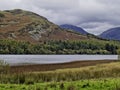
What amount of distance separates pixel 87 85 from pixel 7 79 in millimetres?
11560

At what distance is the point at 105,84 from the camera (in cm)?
3519

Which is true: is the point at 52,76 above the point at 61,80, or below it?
above

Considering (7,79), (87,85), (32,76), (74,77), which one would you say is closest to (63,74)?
(74,77)

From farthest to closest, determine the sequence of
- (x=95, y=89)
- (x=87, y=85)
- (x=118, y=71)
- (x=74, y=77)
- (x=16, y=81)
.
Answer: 1. (x=118, y=71)
2. (x=74, y=77)
3. (x=16, y=81)
4. (x=87, y=85)
5. (x=95, y=89)

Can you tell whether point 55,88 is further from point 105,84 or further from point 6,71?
point 6,71

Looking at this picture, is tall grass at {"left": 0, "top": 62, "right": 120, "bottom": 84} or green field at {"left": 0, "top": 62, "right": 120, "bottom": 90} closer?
green field at {"left": 0, "top": 62, "right": 120, "bottom": 90}

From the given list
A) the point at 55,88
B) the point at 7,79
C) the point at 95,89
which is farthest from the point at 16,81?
the point at 95,89

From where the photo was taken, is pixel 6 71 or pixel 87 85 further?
pixel 6 71

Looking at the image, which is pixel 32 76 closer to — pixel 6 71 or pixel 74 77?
pixel 74 77

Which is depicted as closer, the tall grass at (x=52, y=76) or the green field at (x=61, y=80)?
the green field at (x=61, y=80)

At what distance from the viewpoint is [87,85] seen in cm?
3503

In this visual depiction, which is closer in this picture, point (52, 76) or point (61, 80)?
point (61, 80)

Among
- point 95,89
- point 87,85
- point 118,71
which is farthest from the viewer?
point 118,71

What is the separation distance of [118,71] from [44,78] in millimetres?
12862
